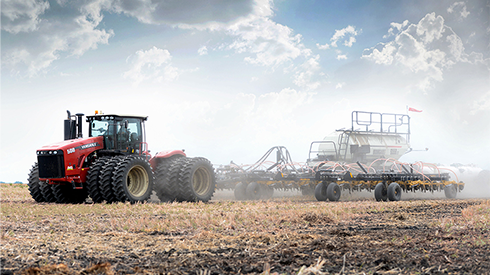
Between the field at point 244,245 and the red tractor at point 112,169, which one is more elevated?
the red tractor at point 112,169

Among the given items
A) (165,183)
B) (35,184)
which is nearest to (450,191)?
(165,183)

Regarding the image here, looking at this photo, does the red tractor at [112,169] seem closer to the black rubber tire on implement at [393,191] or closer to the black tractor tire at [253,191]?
the black tractor tire at [253,191]

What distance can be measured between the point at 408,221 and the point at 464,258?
3628mm

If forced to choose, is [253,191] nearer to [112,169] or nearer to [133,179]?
[133,179]

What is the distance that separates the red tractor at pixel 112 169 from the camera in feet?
37.8

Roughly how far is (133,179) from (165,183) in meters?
0.97

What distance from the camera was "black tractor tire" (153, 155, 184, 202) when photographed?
1284 centimetres

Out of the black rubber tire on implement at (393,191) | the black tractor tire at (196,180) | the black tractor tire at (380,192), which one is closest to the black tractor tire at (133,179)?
the black tractor tire at (196,180)

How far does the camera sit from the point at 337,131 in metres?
21.5

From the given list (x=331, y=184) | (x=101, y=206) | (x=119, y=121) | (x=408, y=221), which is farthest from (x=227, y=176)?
(x=408, y=221)

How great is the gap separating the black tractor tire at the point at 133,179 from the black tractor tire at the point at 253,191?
443 centimetres

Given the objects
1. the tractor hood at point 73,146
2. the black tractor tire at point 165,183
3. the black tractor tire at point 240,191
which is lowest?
the black tractor tire at point 240,191

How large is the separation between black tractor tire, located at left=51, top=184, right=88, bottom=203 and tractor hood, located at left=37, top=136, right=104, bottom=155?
3.90 ft

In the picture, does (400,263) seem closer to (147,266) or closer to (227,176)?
(147,266)
